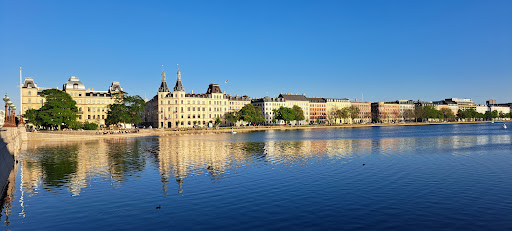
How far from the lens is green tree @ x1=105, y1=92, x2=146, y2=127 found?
5007 inches

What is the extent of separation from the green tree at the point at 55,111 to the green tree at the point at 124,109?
15.9 meters

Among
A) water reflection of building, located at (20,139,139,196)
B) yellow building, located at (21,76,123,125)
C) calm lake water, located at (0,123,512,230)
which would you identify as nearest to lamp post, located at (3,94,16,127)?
water reflection of building, located at (20,139,139,196)

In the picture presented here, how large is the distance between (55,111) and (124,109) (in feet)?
83.8

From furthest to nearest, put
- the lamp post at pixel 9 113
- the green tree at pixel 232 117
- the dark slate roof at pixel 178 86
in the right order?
the dark slate roof at pixel 178 86, the green tree at pixel 232 117, the lamp post at pixel 9 113

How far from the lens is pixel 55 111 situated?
353 ft

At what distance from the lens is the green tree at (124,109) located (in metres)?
127

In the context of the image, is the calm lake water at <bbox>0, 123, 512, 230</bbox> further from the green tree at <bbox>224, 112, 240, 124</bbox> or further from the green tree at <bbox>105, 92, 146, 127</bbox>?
the green tree at <bbox>224, 112, 240, 124</bbox>

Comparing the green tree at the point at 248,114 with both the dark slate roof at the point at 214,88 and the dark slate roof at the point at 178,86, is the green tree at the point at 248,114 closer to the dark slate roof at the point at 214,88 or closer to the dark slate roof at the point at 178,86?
Answer: the dark slate roof at the point at 214,88

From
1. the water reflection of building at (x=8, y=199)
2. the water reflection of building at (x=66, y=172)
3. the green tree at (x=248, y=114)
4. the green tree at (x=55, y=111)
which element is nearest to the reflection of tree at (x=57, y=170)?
the water reflection of building at (x=66, y=172)

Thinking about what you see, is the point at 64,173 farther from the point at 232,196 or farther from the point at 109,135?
the point at 109,135

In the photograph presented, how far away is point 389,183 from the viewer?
3141cm

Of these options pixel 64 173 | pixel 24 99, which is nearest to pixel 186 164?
pixel 64 173

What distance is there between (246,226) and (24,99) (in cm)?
14737

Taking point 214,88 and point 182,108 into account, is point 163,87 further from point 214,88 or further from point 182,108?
point 214,88
